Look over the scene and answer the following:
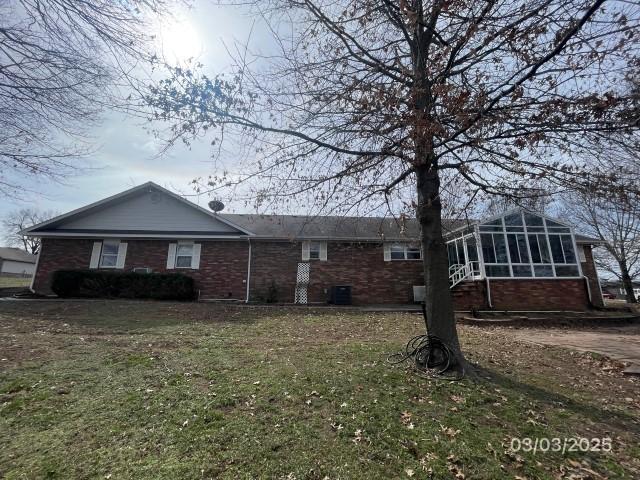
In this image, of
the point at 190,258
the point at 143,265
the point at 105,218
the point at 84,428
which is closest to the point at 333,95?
the point at 84,428

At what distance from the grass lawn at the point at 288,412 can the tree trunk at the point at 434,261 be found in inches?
38.2

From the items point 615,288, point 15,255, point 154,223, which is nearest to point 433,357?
point 154,223

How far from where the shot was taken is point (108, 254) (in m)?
17.1

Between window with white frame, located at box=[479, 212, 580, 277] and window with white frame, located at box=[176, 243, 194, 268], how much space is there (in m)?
14.8

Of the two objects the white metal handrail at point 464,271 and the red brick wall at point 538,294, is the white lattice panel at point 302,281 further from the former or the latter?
the red brick wall at point 538,294

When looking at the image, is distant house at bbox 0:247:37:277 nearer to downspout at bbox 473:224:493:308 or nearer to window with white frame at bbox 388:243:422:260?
window with white frame at bbox 388:243:422:260

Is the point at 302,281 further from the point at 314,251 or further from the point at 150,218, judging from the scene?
the point at 150,218

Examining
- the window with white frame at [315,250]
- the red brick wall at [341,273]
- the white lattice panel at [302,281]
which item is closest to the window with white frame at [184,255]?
the red brick wall at [341,273]

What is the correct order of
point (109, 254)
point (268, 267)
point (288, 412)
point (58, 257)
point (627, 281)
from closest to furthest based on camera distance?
point (288, 412) < point (58, 257) < point (268, 267) < point (109, 254) < point (627, 281)

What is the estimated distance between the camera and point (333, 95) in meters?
5.46

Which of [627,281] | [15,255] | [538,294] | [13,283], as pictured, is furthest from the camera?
[15,255]

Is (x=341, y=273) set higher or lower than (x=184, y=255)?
lower

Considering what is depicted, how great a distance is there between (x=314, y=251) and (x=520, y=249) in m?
10.2

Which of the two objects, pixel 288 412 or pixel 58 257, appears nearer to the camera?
pixel 288 412
